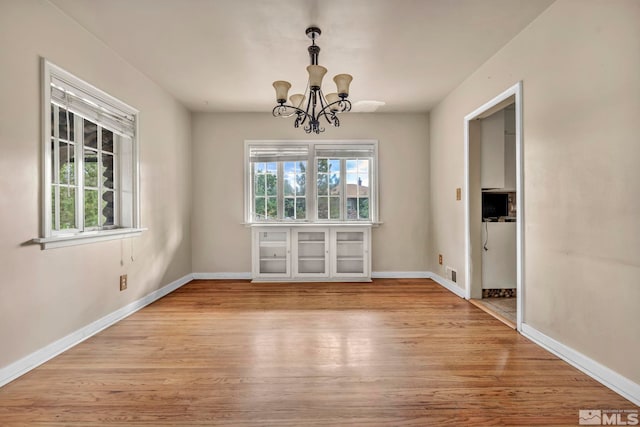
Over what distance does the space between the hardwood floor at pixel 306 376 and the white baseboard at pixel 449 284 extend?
0.60 metres

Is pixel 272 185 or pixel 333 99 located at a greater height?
pixel 333 99

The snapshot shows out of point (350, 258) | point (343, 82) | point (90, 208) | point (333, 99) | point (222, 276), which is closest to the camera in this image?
point (343, 82)

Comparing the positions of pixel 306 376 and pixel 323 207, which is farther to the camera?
pixel 323 207

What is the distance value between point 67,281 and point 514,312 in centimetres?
395

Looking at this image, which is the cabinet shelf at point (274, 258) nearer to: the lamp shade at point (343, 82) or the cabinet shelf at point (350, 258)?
the cabinet shelf at point (350, 258)

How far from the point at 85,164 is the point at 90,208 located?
0.38 metres

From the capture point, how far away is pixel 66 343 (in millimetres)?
2375

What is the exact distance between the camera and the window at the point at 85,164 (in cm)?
229

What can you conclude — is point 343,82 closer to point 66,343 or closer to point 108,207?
point 108,207

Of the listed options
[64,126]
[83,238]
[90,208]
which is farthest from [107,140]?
[83,238]

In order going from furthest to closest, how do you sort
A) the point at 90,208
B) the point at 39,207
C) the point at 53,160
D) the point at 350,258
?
the point at 350,258, the point at 90,208, the point at 53,160, the point at 39,207

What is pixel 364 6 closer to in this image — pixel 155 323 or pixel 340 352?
pixel 340 352

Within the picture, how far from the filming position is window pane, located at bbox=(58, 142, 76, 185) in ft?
8.01

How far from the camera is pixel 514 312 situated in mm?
3160
